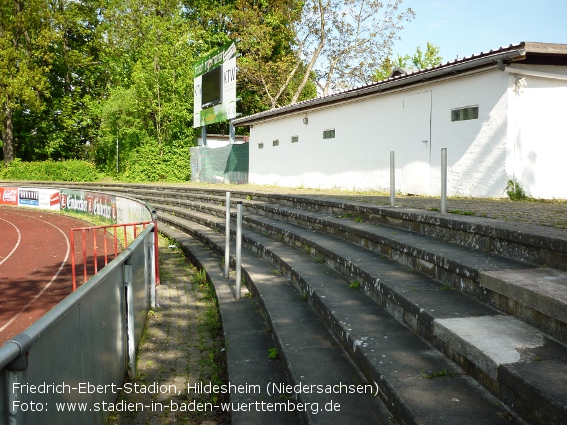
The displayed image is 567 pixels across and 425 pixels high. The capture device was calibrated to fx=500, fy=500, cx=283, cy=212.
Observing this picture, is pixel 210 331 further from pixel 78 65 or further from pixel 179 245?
pixel 78 65

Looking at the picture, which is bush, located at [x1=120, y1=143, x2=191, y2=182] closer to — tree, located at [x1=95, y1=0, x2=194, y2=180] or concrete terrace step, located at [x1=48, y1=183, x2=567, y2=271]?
tree, located at [x1=95, y1=0, x2=194, y2=180]

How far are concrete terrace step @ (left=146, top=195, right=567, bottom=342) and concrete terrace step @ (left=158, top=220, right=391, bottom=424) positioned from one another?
106 centimetres

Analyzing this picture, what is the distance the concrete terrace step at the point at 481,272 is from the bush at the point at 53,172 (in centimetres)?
3317

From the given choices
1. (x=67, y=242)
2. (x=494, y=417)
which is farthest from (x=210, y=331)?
(x=67, y=242)

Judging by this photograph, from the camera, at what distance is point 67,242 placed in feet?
50.4

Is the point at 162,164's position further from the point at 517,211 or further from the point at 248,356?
the point at 248,356

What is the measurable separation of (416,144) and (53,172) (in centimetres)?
3121

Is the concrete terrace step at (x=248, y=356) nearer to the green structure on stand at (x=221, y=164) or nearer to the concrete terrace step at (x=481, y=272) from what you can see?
the concrete terrace step at (x=481, y=272)

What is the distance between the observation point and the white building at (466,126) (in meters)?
10.2

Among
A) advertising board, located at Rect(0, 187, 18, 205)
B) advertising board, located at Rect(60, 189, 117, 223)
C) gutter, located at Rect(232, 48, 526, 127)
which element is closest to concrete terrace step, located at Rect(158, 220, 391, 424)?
gutter, located at Rect(232, 48, 526, 127)

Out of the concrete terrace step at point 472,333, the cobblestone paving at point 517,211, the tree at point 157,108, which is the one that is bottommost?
the concrete terrace step at point 472,333

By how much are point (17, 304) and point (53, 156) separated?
128 ft

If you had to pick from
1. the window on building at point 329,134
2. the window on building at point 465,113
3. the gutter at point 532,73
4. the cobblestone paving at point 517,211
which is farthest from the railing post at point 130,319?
the window on building at point 329,134

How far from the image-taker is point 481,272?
365 centimetres
